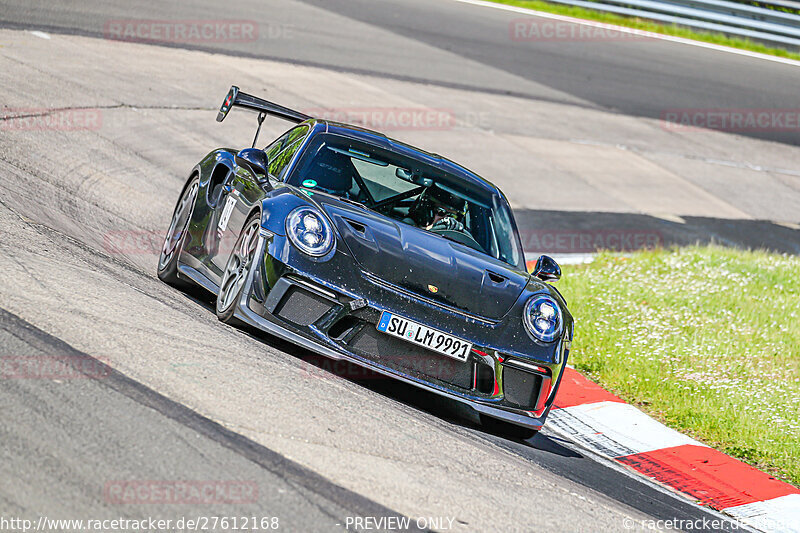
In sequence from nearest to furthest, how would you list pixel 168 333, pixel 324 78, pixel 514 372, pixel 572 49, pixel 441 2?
pixel 168 333, pixel 514 372, pixel 324 78, pixel 572 49, pixel 441 2

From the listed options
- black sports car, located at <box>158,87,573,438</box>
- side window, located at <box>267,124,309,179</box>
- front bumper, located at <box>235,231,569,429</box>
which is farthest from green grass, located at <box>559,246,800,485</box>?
side window, located at <box>267,124,309,179</box>

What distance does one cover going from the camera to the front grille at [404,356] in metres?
4.82

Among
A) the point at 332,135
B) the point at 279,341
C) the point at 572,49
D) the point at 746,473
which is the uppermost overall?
the point at 572,49

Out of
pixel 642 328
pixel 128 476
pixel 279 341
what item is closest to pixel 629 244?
pixel 642 328

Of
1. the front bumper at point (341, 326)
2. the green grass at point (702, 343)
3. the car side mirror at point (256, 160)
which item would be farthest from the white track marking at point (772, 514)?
the car side mirror at point (256, 160)

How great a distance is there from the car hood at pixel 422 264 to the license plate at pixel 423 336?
0.64 feet

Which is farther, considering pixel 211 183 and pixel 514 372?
pixel 211 183

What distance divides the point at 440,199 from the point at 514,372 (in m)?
1.52

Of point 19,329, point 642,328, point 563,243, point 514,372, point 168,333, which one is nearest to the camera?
point 19,329

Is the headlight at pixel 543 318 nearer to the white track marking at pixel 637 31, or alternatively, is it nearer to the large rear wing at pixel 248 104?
the large rear wing at pixel 248 104

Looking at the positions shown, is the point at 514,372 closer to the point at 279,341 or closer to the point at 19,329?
the point at 279,341

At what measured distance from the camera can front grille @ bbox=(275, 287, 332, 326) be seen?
191 inches

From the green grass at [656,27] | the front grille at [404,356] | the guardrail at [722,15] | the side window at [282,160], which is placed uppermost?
the guardrail at [722,15]

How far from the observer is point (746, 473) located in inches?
229
